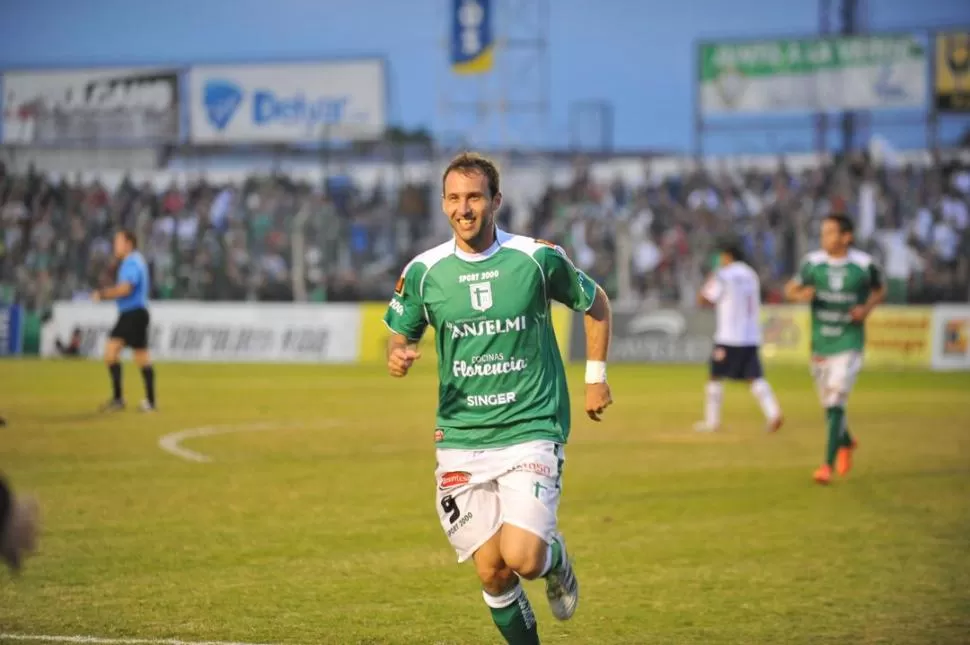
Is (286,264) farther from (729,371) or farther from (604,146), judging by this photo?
(729,371)

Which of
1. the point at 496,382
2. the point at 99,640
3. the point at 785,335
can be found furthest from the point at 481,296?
the point at 785,335

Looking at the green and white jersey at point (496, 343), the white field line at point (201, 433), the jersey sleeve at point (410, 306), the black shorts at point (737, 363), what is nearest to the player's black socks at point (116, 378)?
the white field line at point (201, 433)

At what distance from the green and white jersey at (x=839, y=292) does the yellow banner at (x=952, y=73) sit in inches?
1250

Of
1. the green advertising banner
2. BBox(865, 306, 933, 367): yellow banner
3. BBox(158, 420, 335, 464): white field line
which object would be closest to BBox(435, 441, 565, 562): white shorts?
BBox(158, 420, 335, 464): white field line

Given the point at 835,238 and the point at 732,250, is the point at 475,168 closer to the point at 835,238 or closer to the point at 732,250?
the point at 835,238

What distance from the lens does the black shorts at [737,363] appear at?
17.8 m

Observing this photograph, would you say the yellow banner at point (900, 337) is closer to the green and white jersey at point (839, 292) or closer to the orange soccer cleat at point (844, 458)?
the orange soccer cleat at point (844, 458)

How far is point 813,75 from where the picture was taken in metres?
43.0

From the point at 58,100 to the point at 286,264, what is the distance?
19065mm

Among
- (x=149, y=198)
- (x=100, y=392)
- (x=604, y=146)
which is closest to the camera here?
(x=100, y=392)

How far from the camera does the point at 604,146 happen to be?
1679 inches

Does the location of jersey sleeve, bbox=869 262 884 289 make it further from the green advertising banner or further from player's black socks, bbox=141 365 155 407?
the green advertising banner

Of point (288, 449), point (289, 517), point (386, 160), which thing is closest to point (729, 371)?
point (288, 449)

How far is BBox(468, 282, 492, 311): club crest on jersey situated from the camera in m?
6.19
